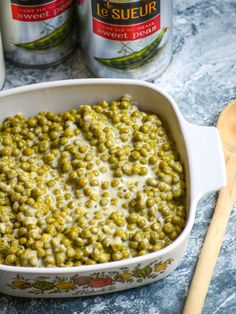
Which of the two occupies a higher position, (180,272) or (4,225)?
(4,225)

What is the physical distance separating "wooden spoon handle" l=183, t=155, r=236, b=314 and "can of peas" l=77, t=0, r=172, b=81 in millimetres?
303

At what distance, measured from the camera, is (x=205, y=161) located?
1.41 m

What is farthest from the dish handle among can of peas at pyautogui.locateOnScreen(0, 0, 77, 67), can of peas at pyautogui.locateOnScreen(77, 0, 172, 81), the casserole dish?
can of peas at pyautogui.locateOnScreen(0, 0, 77, 67)

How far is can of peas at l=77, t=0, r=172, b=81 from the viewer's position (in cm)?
160

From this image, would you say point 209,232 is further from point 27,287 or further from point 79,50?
point 79,50

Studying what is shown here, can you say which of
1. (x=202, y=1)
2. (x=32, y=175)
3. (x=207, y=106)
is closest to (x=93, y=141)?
(x=32, y=175)

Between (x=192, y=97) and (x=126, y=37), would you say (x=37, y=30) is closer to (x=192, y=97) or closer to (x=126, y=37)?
(x=126, y=37)

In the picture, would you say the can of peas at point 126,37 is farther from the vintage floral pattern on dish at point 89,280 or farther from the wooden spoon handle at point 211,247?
the vintage floral pattern on dish at point 89,280

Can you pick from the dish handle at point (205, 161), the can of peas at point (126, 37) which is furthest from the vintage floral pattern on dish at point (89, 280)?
the can of peas at point (126, 37)

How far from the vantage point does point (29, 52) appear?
177 cm

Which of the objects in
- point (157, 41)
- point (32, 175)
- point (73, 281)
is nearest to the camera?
point (73, 281)

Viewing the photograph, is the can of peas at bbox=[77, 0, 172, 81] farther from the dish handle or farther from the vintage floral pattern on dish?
the vintage floral pattern on dish

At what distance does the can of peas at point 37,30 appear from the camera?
1.67 meters

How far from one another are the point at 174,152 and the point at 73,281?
35 centimetres
